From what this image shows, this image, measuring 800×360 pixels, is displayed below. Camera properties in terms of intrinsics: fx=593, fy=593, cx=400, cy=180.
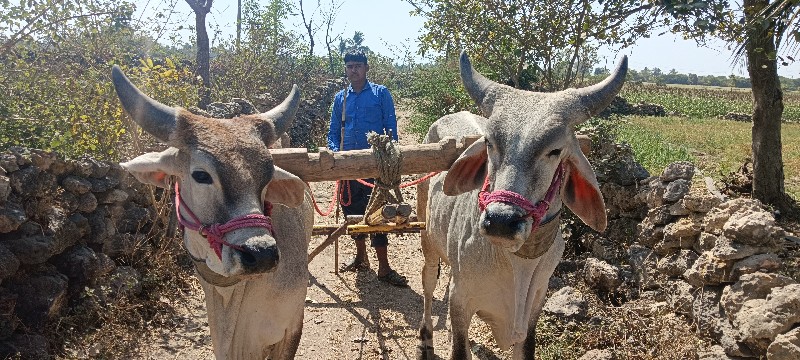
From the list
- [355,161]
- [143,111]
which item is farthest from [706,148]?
[143,111]

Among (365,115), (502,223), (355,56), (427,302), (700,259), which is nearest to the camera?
(502,223)

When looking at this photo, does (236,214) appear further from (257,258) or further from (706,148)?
(706,148)

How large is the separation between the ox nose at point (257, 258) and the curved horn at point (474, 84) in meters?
1.44

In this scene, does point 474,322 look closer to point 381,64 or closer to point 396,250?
point 396,250

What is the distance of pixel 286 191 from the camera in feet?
9.91

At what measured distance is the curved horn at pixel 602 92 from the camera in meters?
2.92

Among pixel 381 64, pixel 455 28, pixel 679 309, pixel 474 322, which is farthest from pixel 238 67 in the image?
pixel 381 64

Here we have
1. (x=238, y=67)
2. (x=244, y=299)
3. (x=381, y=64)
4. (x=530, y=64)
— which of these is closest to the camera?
(x=244, y=299)

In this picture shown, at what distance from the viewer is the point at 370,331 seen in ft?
17.4

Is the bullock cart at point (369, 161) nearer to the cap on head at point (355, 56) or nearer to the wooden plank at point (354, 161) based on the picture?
the wooden plank at point (354, 161)

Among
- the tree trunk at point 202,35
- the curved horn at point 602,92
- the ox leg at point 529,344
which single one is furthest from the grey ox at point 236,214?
the tree trunk at point 202,35

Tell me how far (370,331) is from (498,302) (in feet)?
7.22

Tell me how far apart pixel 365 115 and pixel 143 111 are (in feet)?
11.9

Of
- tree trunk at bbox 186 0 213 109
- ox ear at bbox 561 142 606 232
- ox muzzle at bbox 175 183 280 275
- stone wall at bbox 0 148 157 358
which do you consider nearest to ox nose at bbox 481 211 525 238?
ox ear at bbox 561 142 606 232
